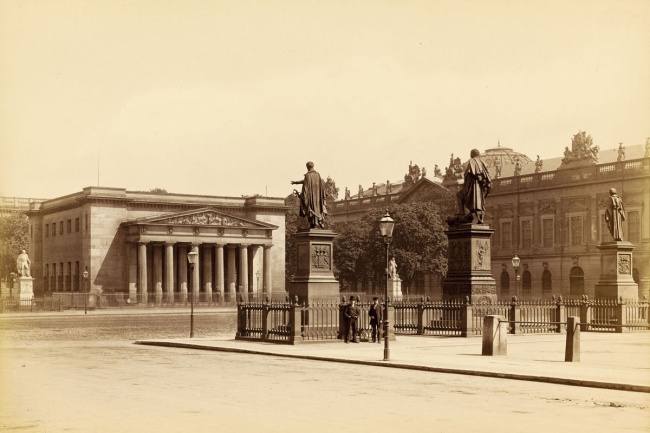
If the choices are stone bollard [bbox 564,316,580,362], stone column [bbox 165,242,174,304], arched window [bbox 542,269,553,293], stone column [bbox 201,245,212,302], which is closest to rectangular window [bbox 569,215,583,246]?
arched window [bbox 542,269,553,293]

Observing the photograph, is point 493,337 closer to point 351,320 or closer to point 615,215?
point 351,320

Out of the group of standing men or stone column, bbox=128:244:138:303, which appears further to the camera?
stone column, bbox=128:244:138:303

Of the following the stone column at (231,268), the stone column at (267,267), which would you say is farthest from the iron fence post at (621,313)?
the stone column at (267,267)

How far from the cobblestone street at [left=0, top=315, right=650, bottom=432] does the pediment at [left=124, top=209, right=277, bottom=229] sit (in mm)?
78800

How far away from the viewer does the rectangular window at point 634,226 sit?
285 feet

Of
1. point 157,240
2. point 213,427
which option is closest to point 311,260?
point 213,427

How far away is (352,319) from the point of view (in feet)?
100

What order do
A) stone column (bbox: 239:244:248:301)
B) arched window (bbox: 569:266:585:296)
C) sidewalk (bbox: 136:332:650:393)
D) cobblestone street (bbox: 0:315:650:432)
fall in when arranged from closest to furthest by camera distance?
1. cobblestone street (bbox: 0:315:650:432)
2. sidewalk (bbox: 136:332:650:393)
3. arched window (bbox: 569:266:585:296)
4. stone column (bbox: 239:244:248:301)

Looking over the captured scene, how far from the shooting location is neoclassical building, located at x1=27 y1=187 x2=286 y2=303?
102m

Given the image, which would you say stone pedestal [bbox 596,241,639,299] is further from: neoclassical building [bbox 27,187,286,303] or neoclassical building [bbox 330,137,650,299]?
neoclassical building [bbox 27,187,286,303]

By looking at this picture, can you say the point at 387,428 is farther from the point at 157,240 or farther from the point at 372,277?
the point at 372,277

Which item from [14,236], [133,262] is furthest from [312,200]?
[14,236]

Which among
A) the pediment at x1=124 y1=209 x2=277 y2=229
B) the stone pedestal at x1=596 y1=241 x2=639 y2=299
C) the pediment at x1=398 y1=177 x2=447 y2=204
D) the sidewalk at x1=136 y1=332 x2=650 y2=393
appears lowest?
the sidewalk at x1=136 y1=332 x2=650 y2=393

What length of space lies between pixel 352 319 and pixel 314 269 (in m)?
2.04
